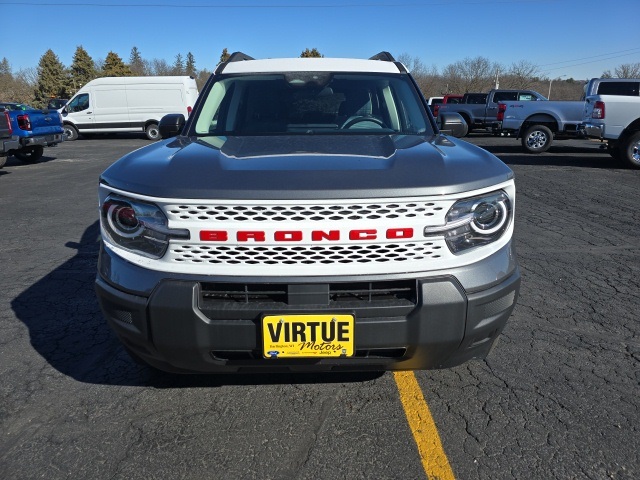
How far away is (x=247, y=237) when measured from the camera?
209cm

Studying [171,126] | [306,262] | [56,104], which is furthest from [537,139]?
[56,104]

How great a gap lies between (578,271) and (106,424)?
13.5 feet

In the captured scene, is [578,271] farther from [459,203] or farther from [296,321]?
[296,321]

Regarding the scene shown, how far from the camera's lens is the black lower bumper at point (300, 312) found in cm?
211

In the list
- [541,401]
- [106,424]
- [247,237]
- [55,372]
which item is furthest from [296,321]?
[55,372]

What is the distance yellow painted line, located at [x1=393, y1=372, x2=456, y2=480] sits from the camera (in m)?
2.23

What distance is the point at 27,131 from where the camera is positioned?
43.3 ft

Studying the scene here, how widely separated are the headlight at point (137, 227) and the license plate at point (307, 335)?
1.69 feet

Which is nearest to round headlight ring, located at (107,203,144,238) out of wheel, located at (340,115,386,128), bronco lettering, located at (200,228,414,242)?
bronco lettering, located at (200,228,414,242)

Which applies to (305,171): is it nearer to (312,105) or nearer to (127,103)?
(312,105)

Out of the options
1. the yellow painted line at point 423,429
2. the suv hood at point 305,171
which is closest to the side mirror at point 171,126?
the suv hood at point 305,171

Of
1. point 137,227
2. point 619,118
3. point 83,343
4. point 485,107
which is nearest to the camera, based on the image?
point 137,227

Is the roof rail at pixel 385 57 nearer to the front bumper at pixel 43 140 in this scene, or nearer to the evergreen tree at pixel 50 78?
the front bumper at pixel 43 140

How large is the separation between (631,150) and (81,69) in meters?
70.8
